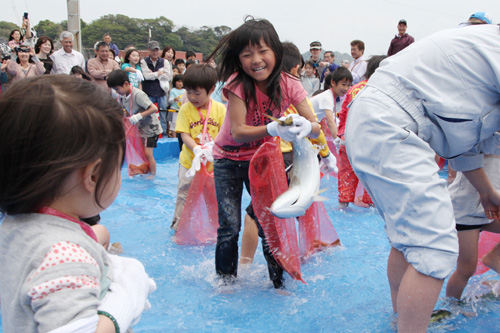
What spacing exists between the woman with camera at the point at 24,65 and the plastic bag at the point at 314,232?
6.29 meters

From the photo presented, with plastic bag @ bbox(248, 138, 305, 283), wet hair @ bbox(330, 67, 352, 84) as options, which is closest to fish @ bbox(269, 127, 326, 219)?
plastic bag @ bbox(248, 138, 305, 283)

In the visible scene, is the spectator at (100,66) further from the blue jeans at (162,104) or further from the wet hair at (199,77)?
the wet hair at (199,77)

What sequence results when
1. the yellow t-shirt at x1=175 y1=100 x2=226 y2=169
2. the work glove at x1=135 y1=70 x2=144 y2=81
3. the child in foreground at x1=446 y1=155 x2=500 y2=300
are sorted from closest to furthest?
the child in foreground at x1=446 y1=155 x2=500 y2=300 < the yellow t-shirt at x1=175 y1=100 x2=226 y2=169 < the work glove at x1=135 y1=70 x2=144 y2=81

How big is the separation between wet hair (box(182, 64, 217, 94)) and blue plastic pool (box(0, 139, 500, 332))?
5.05 ft

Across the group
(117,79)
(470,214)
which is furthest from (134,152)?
(470,214)

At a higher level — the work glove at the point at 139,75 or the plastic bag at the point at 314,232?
the work glove at the point at 139,75

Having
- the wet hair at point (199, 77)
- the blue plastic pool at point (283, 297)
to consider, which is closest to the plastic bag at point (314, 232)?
the blue plastic pool at point (283, 297)

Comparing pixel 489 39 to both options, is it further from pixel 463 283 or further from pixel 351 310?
pixel 351 310

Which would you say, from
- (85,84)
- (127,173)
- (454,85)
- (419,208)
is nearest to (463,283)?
(419,208)

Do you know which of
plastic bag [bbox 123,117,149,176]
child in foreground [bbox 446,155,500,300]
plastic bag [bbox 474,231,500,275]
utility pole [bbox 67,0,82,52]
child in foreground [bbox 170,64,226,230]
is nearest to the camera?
child in foreground [bbox 446,155,500,300]

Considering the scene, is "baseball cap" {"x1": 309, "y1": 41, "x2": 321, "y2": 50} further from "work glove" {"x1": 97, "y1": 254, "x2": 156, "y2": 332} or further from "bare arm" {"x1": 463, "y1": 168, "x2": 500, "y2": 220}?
"work glove" {"x1": 97, "y1": 254, "x2": 156, "y2": 332}

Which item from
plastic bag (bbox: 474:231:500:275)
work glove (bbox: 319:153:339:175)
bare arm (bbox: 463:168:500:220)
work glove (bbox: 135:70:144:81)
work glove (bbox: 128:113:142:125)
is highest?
bare arm (bbox: 463:168:500:220)

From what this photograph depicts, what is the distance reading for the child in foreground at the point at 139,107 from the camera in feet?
20.5

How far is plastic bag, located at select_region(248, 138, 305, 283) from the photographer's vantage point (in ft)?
9.28
